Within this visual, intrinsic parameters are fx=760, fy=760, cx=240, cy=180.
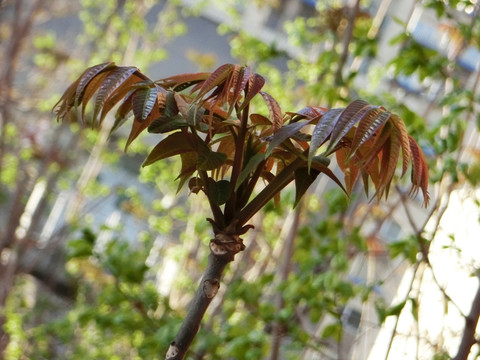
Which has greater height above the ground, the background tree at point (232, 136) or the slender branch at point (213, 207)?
the background tree at point (232, 136)

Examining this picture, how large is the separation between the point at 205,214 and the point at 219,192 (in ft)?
8.95

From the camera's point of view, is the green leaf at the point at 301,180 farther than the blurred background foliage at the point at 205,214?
No

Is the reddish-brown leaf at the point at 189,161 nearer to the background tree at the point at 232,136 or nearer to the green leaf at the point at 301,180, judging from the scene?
the background tree at the point at 232,136

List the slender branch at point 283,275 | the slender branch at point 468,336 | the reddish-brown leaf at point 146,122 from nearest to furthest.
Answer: the reddish-brown leaf at point 146,122 < the slender branch at point 468,336 < the slender branch at point 283,275

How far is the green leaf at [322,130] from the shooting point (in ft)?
2.34

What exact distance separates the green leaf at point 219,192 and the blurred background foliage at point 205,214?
0.55 meters

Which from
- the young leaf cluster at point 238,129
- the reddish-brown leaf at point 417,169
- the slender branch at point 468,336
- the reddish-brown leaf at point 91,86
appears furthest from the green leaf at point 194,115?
the slender branch at point 468,336

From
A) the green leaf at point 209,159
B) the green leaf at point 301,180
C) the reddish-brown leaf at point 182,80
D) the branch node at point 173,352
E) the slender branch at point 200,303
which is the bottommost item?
the branch node at point 173,352

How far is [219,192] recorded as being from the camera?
2.69ft

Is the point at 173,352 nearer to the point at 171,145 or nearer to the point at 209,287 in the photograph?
the point at 209,287

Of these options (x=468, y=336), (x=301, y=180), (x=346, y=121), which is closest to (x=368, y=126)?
(x=346, y=121)

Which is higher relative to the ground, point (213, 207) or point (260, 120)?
point (260, 120)

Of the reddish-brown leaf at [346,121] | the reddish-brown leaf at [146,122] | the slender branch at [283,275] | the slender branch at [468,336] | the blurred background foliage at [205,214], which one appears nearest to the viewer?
the reddish-brown leaf at [346,121]

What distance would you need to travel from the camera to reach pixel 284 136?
0.75m
